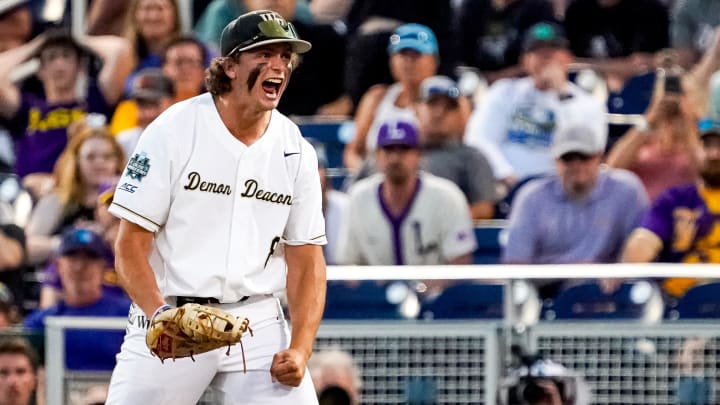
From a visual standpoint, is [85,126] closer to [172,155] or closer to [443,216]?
[443,216]

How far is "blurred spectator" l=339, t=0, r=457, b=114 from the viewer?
938 cm

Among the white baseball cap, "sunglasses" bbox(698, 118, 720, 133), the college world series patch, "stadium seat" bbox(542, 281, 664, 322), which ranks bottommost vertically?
"stadium seat" bbox(542, 281, 664, 322)

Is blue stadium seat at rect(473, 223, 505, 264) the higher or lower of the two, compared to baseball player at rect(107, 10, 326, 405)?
higher

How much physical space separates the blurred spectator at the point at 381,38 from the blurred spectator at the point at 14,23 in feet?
7.59

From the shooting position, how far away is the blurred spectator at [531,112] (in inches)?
345

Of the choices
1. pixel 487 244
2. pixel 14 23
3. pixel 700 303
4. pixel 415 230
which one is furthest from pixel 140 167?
pixel 14 23

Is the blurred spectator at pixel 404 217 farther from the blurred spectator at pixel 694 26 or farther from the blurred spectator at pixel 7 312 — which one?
the blurred spectator at pixel 694 26

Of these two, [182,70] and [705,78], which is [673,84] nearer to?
[705,78]

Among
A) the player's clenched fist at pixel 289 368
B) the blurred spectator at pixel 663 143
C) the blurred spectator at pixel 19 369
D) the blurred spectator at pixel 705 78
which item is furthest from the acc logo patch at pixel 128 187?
the blurred spectator at pixel 705 78

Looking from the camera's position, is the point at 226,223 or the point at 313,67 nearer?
the point at 226,223

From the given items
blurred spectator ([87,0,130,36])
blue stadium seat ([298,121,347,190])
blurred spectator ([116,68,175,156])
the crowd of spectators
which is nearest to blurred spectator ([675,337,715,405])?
the crowd of spectators

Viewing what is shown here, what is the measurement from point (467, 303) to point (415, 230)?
1359 millimetres

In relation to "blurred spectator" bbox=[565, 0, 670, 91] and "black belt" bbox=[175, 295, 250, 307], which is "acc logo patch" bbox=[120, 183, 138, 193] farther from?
"blurred spectator" bbox=[565, 0, 670, 91]

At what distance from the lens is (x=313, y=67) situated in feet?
31.4
